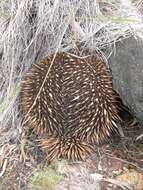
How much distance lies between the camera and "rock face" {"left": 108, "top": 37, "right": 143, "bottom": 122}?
3000mm

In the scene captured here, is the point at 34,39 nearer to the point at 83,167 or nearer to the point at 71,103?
the point at 71,103

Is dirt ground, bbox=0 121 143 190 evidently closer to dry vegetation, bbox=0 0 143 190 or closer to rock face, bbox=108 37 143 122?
dry vegetation, bbox=0 0 143 190

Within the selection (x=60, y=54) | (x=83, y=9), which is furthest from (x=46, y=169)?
(x=83, y=9)

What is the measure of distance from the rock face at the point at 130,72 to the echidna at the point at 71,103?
0.09m

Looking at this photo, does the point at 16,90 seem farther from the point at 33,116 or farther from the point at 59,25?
the point at 59,25

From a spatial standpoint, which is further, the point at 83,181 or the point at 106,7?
the point at 106,7

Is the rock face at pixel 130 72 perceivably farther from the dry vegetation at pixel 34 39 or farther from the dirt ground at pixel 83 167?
the dirt ground at pixel 83 167

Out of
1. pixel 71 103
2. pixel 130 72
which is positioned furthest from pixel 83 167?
pixel 130 72

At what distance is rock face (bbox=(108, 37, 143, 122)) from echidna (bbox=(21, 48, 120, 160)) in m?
0.09

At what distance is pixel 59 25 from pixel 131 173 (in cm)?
102

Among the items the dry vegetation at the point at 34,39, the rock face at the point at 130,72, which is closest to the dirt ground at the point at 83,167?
the dry vegetation at the point at 34,39

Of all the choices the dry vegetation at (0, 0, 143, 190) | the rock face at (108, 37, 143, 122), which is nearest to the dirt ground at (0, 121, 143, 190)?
the dry vegetation at (0, 0, 143, 190)

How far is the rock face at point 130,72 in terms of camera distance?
9.84ft

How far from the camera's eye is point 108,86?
10.4 feet
